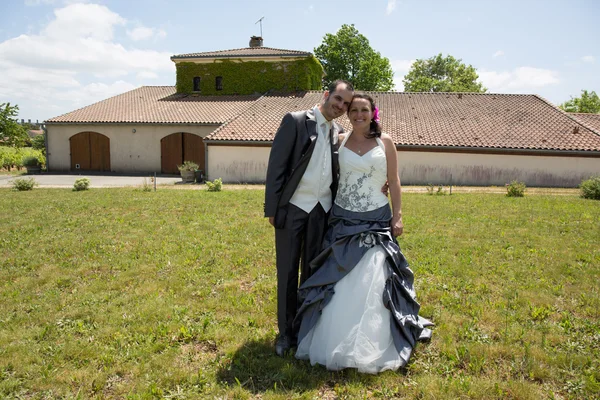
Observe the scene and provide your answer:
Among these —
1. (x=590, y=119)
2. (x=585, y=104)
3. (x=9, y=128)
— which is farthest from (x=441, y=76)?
(x=9, y=128)

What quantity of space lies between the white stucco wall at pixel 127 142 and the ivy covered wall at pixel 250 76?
18.8 ft

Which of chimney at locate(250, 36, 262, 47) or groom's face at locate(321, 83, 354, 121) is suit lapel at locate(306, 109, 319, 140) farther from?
chimney at locate(250, 36, 262, 47)

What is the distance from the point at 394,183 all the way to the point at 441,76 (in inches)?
2589

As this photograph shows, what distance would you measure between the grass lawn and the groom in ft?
2.37

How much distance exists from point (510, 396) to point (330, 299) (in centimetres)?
158

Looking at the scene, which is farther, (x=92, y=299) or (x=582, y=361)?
(x=92, y=299)

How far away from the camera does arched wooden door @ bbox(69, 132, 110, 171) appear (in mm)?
26297

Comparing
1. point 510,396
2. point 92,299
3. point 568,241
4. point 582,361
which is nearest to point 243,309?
point 92,299

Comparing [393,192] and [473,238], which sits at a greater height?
[393,192]

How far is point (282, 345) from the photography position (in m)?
3.87

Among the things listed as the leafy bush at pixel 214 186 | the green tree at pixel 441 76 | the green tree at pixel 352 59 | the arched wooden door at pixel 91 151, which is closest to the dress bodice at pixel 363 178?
the leafy bush at pixel 214 186

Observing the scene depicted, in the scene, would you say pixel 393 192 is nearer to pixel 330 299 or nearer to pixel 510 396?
pixel 330 299

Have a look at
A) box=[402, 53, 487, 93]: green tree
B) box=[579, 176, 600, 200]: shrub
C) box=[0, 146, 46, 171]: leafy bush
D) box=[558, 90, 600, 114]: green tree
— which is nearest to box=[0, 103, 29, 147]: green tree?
box=[0, 146, 46, 171]: leafy bush

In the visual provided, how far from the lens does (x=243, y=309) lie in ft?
16.1
